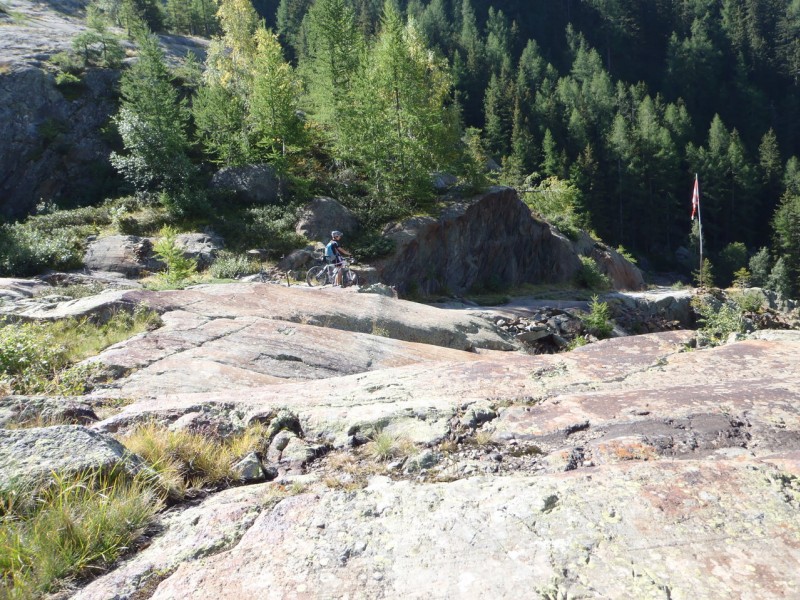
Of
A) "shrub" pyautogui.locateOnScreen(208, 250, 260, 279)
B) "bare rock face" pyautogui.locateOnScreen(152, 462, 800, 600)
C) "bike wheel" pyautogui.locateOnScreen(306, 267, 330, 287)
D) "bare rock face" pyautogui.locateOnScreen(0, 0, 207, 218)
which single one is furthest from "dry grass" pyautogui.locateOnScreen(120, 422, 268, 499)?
"bare rock face" pyautogui.locateOnScreen(0, 0, 207, 218)

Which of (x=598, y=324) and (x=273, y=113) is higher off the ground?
(x=273, y=113)

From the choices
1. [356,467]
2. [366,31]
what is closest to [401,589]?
[356,467]

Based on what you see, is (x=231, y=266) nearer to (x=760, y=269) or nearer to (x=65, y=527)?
(x=65, y=527)

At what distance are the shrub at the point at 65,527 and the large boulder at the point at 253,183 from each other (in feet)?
78.7

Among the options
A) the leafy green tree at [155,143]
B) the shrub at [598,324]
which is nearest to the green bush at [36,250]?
the leafy green tree at [155,143]

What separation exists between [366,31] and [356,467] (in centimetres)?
8547

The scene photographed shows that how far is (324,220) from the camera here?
24.8 metres

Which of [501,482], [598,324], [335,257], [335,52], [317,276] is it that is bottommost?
[598,324]

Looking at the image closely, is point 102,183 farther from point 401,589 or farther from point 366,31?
point 366,31

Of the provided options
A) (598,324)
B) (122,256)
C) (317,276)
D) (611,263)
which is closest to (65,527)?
(317,276)

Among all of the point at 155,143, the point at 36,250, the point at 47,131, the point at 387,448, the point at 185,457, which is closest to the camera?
the point at 185,457

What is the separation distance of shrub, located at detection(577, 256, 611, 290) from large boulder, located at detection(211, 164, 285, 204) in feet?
56.6

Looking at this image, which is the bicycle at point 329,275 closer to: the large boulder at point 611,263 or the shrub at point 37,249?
the shrub at point 37,249

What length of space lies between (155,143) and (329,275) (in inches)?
541
